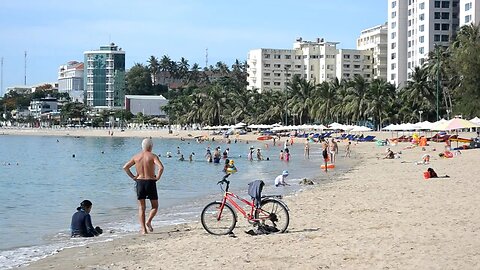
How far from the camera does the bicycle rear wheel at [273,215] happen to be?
38.9 feet

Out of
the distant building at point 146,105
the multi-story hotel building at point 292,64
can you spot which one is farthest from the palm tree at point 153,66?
the multi-story hotel building at point 292,64

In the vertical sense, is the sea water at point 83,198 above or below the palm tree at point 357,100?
below

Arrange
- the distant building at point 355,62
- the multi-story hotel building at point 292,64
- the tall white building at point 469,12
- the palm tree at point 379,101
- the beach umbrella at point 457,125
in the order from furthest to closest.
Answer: the multi-story hotel building at point 292,64 → the distant building at point 355,62 → the tall white building at point 469,12 → the palm tree at point 379,101 → the beach umbrella at point 457,125

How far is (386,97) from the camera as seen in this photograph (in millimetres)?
90312

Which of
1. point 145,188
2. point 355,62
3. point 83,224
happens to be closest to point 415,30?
point 355,62

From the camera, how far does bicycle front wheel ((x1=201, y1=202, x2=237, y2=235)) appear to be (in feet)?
39.5

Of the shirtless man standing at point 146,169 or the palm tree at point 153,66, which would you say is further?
the palm tree at point 153,66

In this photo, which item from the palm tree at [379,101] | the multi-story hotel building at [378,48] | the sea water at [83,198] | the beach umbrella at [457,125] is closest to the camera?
the sea water at [83,198]

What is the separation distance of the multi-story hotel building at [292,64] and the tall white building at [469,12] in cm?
4335

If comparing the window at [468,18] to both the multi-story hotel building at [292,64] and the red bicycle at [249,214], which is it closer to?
the multi-story hotel building at [292,64]

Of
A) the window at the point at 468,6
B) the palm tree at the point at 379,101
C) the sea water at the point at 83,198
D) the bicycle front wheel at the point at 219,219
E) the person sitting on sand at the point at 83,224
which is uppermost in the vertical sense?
the window at the point at 468,6

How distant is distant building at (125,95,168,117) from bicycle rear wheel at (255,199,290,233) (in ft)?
531

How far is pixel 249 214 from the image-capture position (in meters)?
12.0

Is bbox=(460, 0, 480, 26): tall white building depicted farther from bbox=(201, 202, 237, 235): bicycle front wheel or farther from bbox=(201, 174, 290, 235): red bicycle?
bbox=(201, 202, 237, 235): bicycle front wheel
